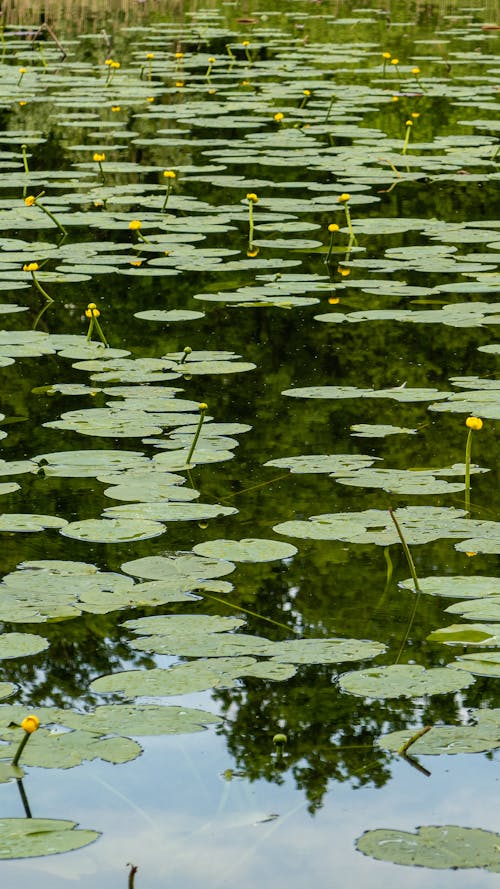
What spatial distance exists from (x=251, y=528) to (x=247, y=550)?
0.19m

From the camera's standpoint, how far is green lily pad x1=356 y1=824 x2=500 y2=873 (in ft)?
6.22

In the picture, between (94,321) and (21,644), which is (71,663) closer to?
(21,644)

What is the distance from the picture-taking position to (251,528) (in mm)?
3088

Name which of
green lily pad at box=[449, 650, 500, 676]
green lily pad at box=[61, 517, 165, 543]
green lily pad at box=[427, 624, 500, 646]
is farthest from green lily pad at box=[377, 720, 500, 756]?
green lily pad at box=[61, 517, 165, 543]

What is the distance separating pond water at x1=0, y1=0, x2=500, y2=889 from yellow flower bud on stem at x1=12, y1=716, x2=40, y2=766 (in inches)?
1.2

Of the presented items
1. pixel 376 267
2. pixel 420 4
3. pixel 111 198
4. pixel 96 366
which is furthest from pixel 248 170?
pixel 420 4

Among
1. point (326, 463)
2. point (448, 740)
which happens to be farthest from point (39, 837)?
point (326, 463)

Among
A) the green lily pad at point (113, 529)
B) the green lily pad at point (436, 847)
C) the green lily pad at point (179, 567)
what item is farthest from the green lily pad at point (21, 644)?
the green lily pad at point (436, 847)

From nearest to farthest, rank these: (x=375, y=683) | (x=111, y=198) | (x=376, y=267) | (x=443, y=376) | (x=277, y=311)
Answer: (x=375, y=683) < (x=443, y=376) < (x=277, y=311) < (x=376, y=267) < (x=111, y=198)

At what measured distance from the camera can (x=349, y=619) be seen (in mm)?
2676

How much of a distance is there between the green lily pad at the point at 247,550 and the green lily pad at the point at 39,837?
0.92 metres

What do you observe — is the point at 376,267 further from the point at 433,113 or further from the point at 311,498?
the point at 433,113

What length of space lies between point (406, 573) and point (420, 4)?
15.8 meters

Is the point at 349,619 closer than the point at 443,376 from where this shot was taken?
Yes
